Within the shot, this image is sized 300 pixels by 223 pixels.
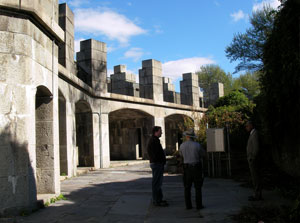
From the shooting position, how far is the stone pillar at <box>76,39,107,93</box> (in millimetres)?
15445

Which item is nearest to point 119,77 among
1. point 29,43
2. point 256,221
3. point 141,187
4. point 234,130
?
point 234,130

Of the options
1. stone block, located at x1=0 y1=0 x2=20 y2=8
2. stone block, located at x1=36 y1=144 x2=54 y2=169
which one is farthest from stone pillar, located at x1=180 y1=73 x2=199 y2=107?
stone block, located at x1=0 y1=0 x2=20 y2=8

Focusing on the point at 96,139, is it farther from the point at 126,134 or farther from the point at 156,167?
the point at 156,167

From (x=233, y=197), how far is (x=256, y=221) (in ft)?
7.44

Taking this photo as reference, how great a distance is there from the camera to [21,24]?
5902 millimetres

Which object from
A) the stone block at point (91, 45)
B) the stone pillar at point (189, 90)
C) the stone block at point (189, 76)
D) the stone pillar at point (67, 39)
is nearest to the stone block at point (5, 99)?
the stone pillar at point (67, 39)

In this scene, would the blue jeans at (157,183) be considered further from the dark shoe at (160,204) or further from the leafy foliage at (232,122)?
the leafy foliage at (232,122)

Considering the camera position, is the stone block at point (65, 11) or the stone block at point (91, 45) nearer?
the stone block at point (65, 11)

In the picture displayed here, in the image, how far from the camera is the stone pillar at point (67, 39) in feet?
39.4

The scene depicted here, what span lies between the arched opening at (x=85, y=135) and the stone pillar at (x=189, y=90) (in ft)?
34.1

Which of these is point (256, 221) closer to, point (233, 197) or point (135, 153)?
point (233, 197)

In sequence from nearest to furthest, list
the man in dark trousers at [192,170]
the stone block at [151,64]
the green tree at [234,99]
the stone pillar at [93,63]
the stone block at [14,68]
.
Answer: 1. the stone block at [14,68]
2. the man in dark trousers at [192,170]
3. the stone pillar at [93,63]
4. the green tree at [234,99]
5. the stone block at [151,64]

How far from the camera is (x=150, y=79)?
1972 cm

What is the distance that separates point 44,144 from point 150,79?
13.2 m
